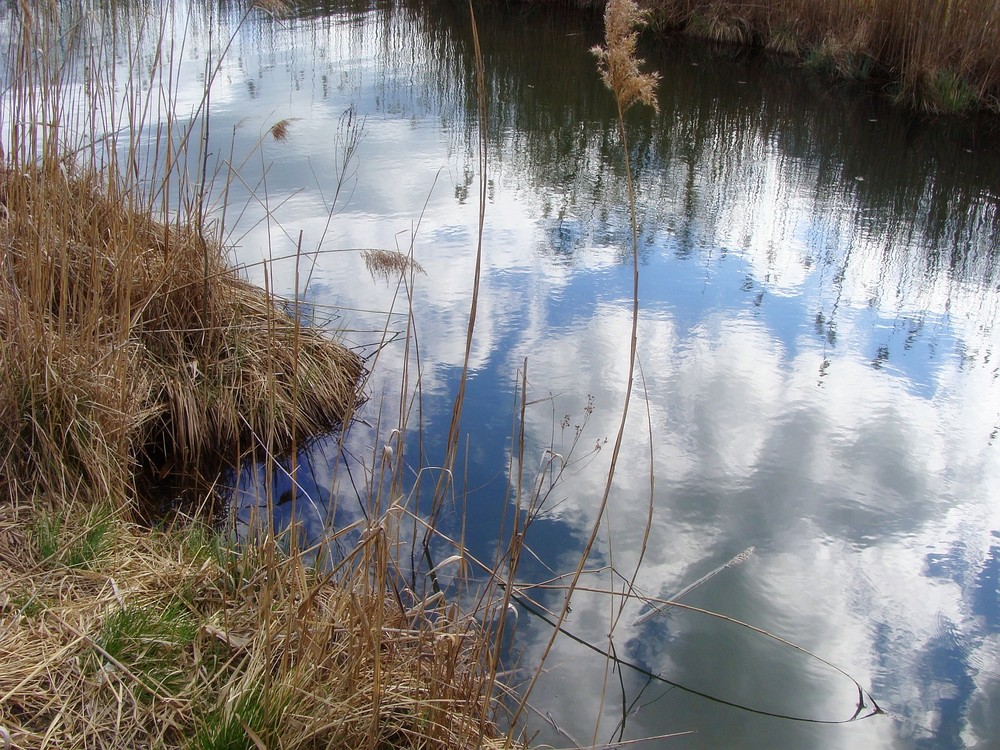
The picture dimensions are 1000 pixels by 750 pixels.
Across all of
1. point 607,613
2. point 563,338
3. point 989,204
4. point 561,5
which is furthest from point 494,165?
point 561,5

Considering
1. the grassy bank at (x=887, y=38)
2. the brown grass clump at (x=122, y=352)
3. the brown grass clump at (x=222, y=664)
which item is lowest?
the brown grass clump at (x=222, y=664)

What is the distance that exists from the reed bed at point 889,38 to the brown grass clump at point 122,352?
5762mm

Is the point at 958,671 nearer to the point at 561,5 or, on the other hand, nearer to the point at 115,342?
the point at 115,342

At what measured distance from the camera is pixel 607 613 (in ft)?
7.53

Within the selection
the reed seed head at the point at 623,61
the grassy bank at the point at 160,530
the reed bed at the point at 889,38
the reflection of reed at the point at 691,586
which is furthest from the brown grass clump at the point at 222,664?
the reed bed at the point at 889,38

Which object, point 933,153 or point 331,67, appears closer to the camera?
point 933,153

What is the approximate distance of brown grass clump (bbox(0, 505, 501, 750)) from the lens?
1.41 meters

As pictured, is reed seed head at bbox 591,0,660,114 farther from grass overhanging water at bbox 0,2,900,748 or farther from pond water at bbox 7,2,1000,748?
pond water at bbox 7,2,1000,748

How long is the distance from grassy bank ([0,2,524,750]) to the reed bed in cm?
578

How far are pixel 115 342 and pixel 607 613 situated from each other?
1486 mm

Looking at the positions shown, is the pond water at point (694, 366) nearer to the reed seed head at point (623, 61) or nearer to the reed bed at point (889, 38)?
the reed bed at point (889, 38)

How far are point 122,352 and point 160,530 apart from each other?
1.53ft

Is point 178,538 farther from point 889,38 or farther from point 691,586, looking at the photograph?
point 889,38

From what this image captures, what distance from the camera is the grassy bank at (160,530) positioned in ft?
4.77
